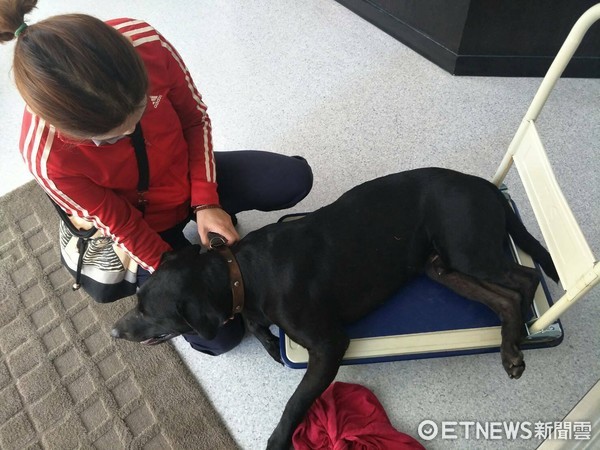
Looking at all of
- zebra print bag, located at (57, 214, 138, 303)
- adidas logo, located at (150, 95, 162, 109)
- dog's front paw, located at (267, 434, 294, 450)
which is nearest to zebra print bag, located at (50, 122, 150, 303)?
zebra print bag, located at (57, 214, 138, 303)

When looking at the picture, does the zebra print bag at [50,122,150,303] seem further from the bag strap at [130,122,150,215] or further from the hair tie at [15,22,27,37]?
the hair tie at [15,22,27,37]

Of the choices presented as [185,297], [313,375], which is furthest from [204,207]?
[313,375]

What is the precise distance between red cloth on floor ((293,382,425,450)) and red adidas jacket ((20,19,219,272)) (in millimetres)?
624

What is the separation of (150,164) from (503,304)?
1.01 metres

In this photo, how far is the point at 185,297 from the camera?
3.72 ft

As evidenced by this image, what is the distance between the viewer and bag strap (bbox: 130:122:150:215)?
1137 millimetres

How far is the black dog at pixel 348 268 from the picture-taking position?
121 cm

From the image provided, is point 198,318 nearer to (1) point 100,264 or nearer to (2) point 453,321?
(1) point 100,264

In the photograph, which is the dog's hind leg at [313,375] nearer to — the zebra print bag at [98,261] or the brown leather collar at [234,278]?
the brown leather collar at [234,278]

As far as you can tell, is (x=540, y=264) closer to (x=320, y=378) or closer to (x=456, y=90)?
(x=320, y=378)

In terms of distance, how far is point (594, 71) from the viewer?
2.04m

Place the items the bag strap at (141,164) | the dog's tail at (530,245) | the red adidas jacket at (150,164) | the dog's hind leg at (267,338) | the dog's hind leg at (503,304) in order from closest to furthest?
1. the red adidas jacket at (150,164)
2. the bag strap at (141,164)
3. the dog's hind leg at (503,304)
4. the dog's tail at (530,245)
5. the dog's hind leg at (267,338)

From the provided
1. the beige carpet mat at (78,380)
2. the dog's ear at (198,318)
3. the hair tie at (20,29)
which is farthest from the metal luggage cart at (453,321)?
the hair tie at (20,29)

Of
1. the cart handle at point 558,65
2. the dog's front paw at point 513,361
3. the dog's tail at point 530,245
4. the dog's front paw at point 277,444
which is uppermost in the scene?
the cart handle at point 558,65
